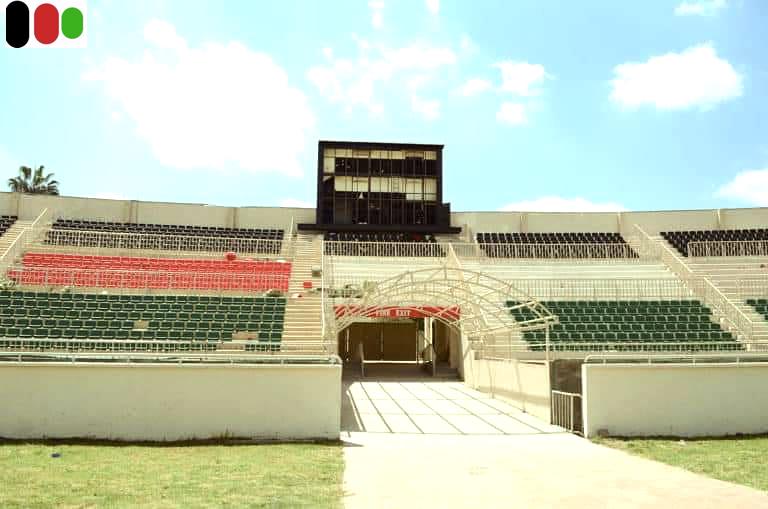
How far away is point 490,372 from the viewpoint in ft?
60.0

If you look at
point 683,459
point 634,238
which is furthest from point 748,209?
point 683,459

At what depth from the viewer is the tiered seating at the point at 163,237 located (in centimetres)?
2939

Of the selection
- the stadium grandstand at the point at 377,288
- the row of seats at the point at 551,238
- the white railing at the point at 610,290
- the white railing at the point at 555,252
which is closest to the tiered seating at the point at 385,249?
the stadium grandstand at the point at 377,288

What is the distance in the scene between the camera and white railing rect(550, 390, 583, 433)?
39.6 feet

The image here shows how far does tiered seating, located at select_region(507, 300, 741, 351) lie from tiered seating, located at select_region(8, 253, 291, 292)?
425 inches

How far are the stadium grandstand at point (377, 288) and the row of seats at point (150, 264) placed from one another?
138mm

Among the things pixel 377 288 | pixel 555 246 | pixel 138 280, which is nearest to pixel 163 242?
pixel 138 280

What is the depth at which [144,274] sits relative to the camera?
23484 mm

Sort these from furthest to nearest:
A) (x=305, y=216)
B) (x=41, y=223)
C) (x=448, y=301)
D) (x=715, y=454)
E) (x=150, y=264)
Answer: (x=305, y=216) → (x=41, y=223) → (x=150, y=264) → (x=448, y=301) → (x=715, y=454)

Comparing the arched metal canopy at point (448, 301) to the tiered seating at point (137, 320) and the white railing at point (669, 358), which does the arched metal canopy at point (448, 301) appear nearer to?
the white railing at point (669, 358)

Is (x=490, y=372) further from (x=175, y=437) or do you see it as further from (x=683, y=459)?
(x=175, y=437)

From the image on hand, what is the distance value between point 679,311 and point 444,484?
658 inches

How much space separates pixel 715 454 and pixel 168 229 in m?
31.3

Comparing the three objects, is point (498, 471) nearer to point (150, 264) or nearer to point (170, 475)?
point (170, 475)
